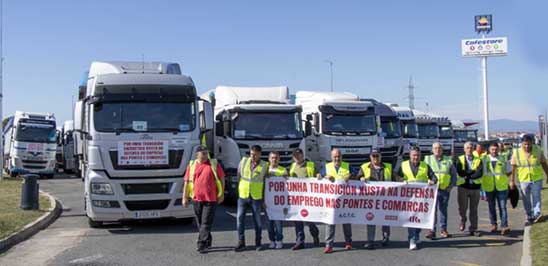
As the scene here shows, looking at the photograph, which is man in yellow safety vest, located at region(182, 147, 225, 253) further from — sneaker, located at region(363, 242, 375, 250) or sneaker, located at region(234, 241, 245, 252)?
sneaker, located at region(363, 242, 375, 250)

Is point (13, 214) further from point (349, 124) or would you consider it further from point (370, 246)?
point (349, 124)

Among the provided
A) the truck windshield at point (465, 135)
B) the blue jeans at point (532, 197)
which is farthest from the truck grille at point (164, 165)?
the truck windshield at point (465, 135)

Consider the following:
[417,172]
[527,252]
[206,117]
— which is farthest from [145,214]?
[527,252]

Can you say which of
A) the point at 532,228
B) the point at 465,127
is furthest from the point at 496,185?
the point at 465,127

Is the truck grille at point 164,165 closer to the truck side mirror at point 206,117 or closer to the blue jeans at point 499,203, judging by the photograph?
the truck side mirror at point 206,117

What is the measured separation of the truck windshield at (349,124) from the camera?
18.4 meters

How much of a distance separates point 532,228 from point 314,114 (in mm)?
9120

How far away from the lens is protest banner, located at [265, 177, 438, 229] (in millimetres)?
9570

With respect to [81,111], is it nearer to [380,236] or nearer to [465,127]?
[380,236]

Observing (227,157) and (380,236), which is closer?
(380,236)

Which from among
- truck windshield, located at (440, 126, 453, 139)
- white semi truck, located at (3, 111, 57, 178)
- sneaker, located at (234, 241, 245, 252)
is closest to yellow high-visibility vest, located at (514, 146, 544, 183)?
sneaker, located at (234, 241, 245, 252)

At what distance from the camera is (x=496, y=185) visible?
10914mm

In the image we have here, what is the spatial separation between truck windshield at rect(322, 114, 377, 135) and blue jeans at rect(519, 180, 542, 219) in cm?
785

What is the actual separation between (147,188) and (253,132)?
469cm
